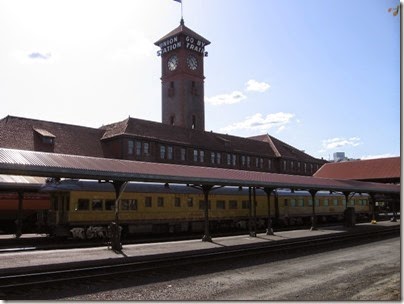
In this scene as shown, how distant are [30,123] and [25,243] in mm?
25976

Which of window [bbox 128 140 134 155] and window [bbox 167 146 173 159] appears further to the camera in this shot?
window [bbox 167 146 173 159]

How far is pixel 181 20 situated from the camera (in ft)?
250

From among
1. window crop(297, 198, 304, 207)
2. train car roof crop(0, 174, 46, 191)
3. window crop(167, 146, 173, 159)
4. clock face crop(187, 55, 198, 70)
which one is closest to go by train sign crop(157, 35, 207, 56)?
clock face crop(187, 55, 198, 70)

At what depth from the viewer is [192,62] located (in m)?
74.1

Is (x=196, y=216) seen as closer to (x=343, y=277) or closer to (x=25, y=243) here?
(x=25, y=243)

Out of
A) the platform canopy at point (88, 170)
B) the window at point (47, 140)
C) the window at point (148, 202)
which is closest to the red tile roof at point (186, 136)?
the window at point (47, 140)

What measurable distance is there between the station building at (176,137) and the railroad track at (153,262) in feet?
97.5

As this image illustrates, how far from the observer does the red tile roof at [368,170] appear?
4969cm

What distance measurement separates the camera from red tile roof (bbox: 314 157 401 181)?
4969 cm

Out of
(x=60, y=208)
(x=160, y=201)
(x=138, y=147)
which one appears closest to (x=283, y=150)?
(x=138, y=147)

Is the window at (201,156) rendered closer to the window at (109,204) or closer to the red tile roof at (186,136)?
the red tile roof at (186,136)

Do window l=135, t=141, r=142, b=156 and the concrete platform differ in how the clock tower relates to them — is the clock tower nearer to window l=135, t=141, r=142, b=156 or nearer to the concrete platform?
window l=135, t=141, r=142, b=156

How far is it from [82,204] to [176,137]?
34278 mm

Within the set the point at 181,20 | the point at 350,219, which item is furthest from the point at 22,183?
the point at 181,20
